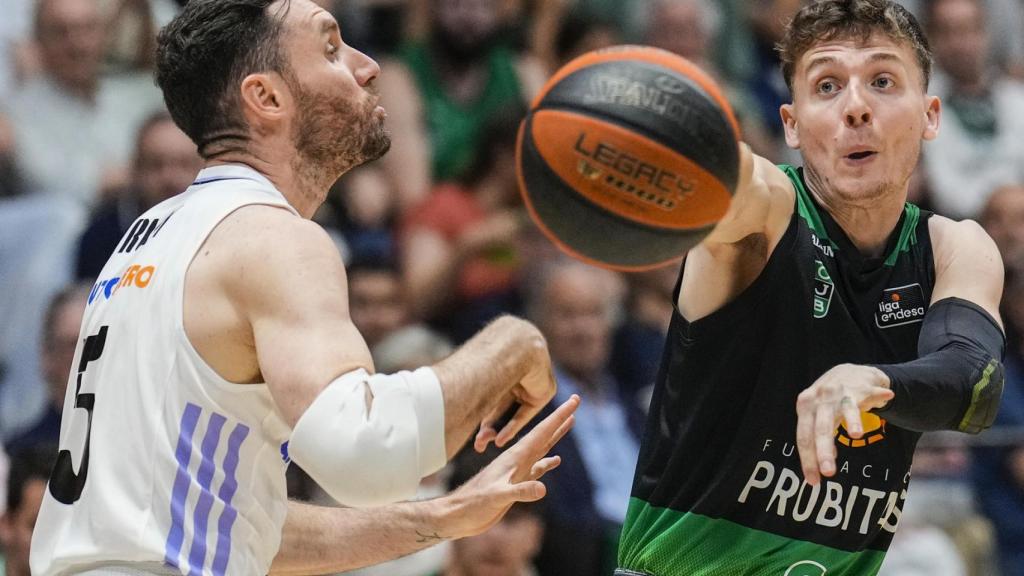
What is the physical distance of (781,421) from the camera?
4.13m

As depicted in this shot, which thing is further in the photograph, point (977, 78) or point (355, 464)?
point (977, 78)

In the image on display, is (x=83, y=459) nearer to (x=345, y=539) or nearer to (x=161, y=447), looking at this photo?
(x=161, y=447)

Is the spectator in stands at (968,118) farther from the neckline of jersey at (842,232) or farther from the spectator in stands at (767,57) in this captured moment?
the neckline of jersey at (842,232)

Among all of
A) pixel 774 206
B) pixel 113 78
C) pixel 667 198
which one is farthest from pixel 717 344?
pixel 113 78

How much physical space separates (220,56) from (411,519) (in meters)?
1.50

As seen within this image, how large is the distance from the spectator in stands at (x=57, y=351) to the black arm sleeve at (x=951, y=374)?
4.32 meters

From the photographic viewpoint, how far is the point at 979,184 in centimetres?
979

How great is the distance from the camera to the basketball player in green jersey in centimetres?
408

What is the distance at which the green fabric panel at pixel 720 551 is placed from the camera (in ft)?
13.8

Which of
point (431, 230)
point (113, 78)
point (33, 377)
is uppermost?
point (113, 78)

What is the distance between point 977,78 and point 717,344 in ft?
22.7

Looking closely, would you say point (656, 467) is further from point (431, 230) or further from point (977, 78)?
point (977, 78)

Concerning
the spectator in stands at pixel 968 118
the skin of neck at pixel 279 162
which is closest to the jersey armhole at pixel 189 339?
the skin of neck at pixel 279 162

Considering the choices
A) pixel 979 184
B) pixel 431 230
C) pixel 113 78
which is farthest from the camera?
pixel 979 184
